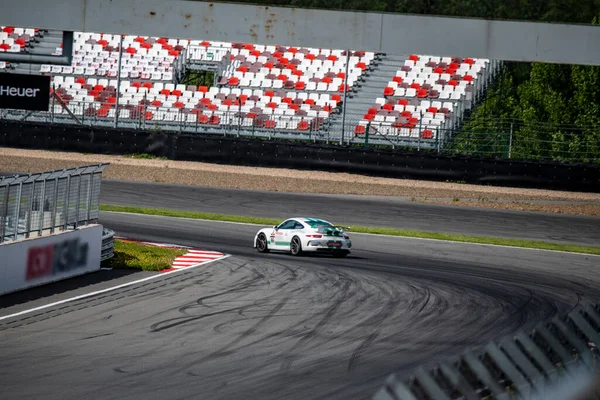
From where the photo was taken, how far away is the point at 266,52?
47.1 metres

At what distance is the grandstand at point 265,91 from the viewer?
40.2 metres

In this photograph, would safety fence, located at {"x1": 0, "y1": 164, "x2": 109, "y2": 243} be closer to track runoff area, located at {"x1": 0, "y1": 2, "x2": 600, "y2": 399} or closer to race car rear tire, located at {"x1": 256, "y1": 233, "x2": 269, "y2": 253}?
track runoff area, located at {"x1": 0, "y1": 2, "x2": 600, "y2": 399}

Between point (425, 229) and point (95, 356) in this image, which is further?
point (425, 229)

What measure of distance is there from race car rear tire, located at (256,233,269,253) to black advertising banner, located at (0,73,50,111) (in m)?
9.66

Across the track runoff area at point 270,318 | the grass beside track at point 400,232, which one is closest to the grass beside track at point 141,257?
the track runoff area at point 270,318

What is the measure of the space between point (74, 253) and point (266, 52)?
2680 centimetres

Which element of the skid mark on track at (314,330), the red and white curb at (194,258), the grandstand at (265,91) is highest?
the grandstand at (265,91)

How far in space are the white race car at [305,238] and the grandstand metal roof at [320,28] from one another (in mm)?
6774

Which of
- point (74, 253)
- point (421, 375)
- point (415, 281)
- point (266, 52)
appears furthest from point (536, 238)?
point (421, 375)

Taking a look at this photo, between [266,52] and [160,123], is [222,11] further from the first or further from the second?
[266,52]

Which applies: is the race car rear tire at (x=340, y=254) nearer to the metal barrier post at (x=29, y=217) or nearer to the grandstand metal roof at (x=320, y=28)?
the grandstand metal roof at (x=320, y=28)

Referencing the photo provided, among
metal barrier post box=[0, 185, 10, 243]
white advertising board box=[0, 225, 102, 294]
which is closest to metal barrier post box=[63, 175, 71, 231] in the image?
white advertising board box=[0, 225, 102, 294]

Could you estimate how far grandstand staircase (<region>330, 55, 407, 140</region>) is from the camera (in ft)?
138

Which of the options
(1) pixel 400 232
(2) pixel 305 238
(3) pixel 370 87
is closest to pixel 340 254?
(2) pixel 305 238
